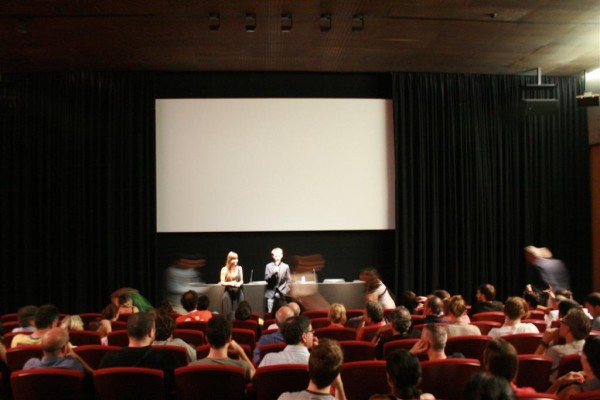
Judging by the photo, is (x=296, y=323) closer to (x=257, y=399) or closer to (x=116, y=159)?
(x=257, y=399)

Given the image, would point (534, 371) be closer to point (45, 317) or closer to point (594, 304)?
point (594, 304)

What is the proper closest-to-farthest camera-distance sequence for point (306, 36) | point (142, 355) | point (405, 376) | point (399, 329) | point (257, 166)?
point (405, 376) → point (142, 355) → point (399, 329) → point (306, 36) → point (257, 166)

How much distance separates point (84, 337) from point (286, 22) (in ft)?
16.2

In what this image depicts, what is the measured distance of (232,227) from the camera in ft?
35.7

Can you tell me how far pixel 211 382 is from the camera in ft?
11.9

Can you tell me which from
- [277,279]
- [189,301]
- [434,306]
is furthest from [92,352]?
[277,279]

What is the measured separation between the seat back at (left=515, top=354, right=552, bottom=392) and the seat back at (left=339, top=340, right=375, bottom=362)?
112cm

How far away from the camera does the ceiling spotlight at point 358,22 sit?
316 inches

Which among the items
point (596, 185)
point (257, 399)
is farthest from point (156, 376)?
point (596, 185)

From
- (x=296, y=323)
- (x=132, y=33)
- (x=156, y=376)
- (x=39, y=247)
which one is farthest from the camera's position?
(x=39, y=247)

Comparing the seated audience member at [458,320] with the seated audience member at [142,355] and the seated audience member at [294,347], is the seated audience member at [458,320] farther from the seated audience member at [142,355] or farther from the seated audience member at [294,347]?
the seated audience member at [142,355]

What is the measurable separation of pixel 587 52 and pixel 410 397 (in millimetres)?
8621

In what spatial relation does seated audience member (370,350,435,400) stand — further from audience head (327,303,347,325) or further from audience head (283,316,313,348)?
audience head (327,303,347,325)

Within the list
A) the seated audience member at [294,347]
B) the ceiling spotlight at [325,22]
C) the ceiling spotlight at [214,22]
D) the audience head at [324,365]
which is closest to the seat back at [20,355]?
the seated audience member at [294,347]
